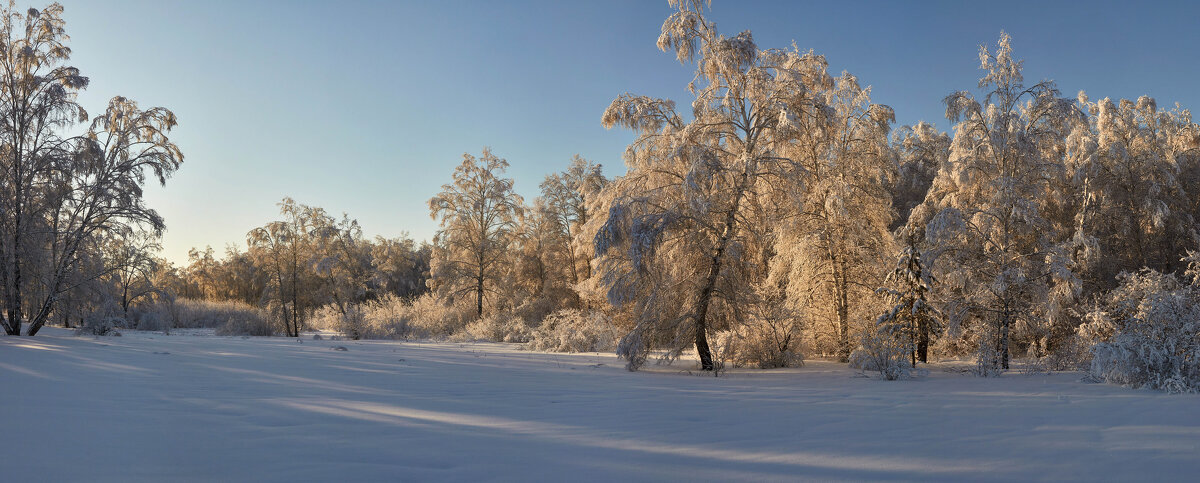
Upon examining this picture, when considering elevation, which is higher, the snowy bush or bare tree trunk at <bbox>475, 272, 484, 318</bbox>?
bare tree trunk at <bbox>475, 272, 484, 318</bbox>

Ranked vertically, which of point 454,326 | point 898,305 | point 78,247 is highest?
point 78,247

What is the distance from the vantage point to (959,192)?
13.4m

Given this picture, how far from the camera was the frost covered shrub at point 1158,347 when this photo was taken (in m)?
7.23

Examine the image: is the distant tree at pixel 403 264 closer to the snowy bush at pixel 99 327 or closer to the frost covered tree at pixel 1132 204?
the snowy bush at pixel 99 327

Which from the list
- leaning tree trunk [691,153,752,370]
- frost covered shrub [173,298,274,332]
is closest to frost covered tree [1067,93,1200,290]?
leaning tree trunk [691,153,752,370]

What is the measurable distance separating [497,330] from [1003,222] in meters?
16.4

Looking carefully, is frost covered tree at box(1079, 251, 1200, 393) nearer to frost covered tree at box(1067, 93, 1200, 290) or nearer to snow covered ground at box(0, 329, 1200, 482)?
snow covered ground at box(0, 329, 1200, 482)

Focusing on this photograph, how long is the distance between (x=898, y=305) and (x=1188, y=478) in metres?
7.28

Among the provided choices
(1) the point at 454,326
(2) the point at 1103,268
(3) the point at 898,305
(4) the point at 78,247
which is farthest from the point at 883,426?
(1) the point at 454,326

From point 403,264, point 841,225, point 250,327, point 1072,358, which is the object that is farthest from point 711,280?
point 403,264

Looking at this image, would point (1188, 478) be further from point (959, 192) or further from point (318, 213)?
point (318, 213)

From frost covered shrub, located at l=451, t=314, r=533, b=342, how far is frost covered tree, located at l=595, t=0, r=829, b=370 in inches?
381

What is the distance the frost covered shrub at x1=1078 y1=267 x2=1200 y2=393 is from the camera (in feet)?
23.7

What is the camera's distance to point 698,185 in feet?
32.2
